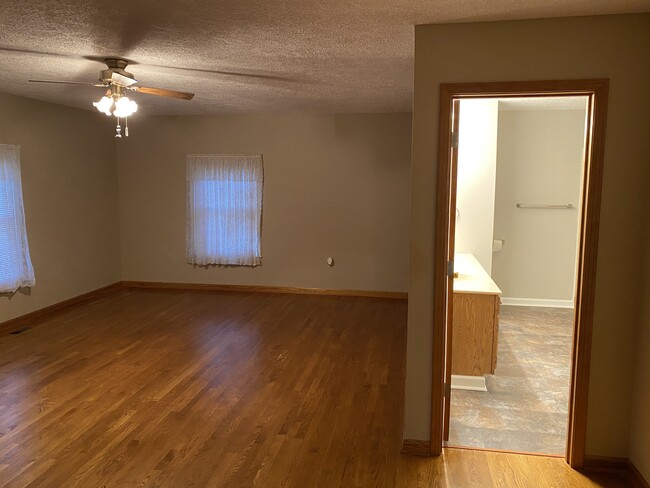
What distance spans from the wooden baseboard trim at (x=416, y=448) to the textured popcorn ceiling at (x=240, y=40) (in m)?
2.20

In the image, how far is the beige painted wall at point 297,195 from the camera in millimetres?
6371

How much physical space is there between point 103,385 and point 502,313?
4226 mm

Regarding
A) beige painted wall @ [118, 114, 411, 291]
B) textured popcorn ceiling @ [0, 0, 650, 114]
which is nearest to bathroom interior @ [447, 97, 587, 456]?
textured popcorn ceiling @ [0, 0, 650, 114]

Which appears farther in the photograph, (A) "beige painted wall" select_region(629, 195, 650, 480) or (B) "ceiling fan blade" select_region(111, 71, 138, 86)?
(B) "ceiling fan blade" select_region(111, 71, 138, 86)

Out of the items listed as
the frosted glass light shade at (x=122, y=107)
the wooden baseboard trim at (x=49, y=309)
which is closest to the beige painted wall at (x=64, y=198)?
the wooden baseboard trim at (x=49, y=309)

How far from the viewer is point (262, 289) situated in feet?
22.4

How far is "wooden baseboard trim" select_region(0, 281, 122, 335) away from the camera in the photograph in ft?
16.7

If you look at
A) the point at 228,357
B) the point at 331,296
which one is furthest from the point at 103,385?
the point at 331,296

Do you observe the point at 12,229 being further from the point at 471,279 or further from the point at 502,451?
the point at 502,451

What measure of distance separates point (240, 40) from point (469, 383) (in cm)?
282

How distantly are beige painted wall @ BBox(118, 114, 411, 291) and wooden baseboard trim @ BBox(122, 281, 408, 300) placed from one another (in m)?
0.07

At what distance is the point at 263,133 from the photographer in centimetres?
658

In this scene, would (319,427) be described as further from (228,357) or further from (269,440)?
(228,357)

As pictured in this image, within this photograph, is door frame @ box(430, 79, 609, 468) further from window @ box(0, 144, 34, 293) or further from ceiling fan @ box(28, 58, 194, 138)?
window @ box(0, 144, 34, 293)
